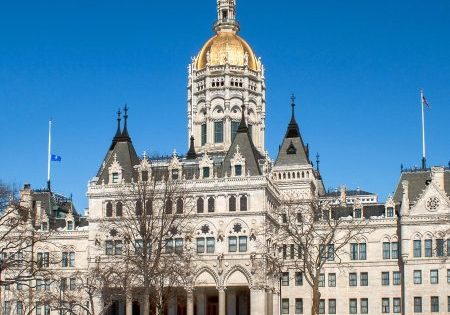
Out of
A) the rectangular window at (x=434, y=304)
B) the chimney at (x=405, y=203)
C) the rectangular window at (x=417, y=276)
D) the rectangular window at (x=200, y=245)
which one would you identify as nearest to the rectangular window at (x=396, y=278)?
Result: the rectangular window at (x=417, y=276)

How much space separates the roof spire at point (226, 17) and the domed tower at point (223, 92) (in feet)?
3.54

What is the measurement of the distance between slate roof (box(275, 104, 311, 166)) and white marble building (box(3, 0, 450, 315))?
0.15 meters

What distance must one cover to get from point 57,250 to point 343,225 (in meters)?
38.3

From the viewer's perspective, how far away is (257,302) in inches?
4215

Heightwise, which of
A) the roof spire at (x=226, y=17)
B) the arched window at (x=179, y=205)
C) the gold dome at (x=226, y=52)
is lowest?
the arched window at (x=179, y=205)

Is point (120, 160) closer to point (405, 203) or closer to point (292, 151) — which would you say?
point (292, 151)

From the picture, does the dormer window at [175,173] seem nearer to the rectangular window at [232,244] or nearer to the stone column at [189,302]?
the rectangular window at [232,244]

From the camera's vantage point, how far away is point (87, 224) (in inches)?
4998

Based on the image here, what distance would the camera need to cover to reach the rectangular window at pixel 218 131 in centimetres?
13575

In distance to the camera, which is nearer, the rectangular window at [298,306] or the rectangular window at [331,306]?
the rectangular window at [331,306]

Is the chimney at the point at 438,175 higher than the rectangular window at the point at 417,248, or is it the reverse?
the chimney at the point at 438,175

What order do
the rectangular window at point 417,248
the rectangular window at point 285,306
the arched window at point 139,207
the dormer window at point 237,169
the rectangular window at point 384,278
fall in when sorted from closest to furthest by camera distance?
1. the arched window at point 139,207
2. the dormer window at point 237,169
3. the rectangular window at point 417,248
4. the rectangular window at point 384,278
5. the rectangular window at point 285,306

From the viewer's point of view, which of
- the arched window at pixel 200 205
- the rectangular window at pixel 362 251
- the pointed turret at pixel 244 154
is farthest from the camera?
the rectangular window at pixel 362 251

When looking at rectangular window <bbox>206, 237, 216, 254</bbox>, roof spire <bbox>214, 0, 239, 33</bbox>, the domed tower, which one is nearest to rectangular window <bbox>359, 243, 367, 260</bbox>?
rectangular window <bbox>206, 237, 216, 254</bbox>
